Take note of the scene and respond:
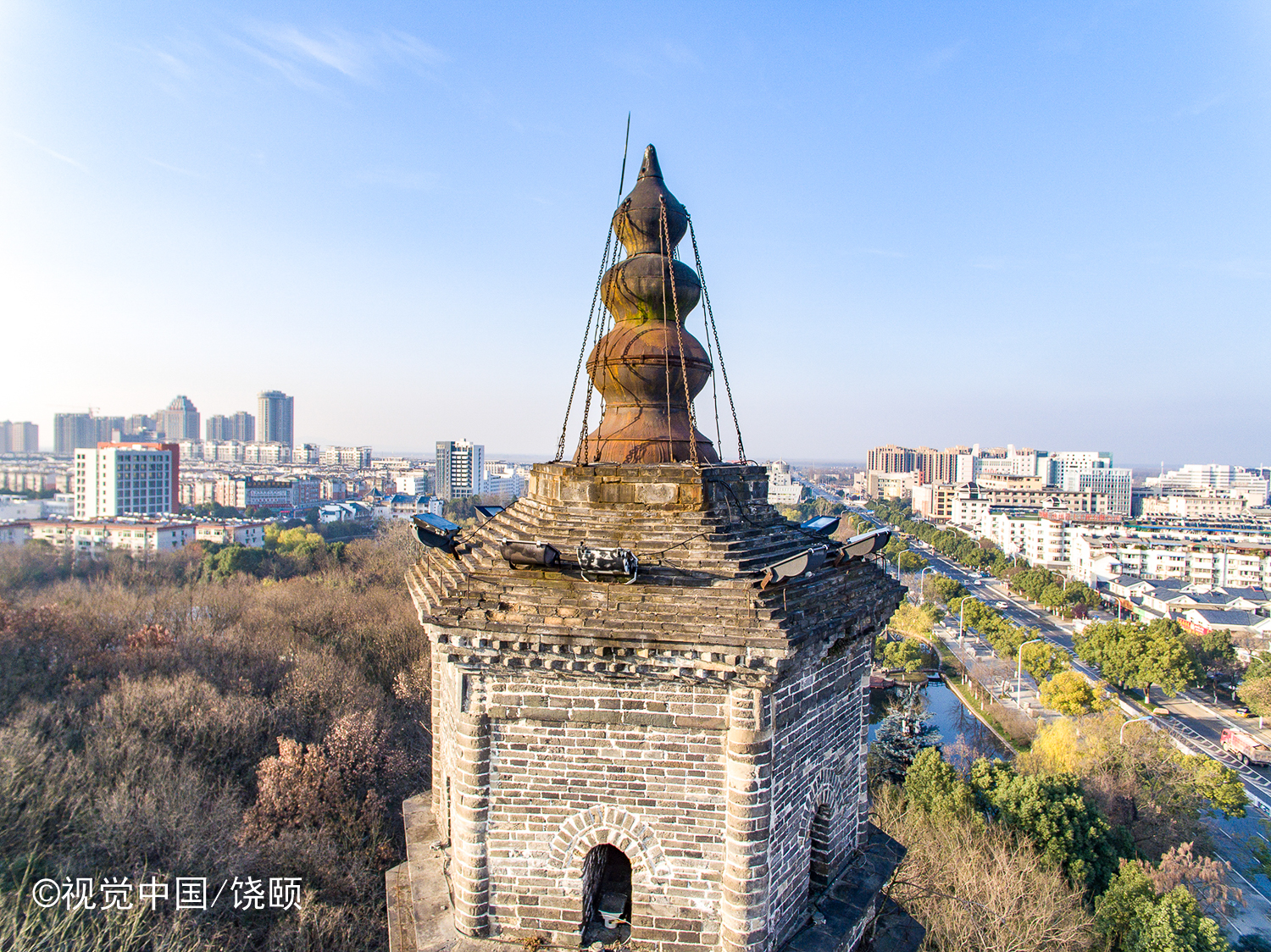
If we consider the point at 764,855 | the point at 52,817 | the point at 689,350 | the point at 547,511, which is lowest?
the point at 52,817

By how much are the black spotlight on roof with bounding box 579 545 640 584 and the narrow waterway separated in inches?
1401

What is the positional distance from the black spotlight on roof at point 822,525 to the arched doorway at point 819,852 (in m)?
2.85

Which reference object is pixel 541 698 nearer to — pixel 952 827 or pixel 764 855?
pixel 764 855

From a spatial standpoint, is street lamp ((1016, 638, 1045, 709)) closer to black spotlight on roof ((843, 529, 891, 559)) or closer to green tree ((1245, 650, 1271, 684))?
green tree ((1245, 650, 1271, 684))

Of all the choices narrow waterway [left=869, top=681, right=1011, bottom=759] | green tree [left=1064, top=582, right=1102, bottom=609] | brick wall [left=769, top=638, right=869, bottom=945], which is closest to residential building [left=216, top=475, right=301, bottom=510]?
narrow waterway [left=869, top=681, right=1011, bottom=759]

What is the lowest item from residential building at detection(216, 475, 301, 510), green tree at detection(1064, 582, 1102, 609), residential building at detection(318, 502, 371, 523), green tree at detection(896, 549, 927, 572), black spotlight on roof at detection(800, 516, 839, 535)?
green tree at detection(1064, 582, 1102, 609)

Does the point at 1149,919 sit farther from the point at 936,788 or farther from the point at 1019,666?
the point at 1019,666

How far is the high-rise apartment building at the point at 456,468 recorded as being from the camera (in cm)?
14225

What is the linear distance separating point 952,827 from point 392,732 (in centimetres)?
2243

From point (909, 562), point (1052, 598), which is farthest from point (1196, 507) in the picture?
point (909, 562)

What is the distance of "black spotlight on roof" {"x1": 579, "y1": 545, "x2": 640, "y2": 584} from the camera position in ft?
17.4

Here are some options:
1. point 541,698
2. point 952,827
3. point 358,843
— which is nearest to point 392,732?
point 358,843

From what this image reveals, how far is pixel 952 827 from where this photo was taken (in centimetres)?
2359

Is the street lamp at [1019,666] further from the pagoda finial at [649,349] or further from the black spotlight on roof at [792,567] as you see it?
the black spotlight on roof at [792,567]
